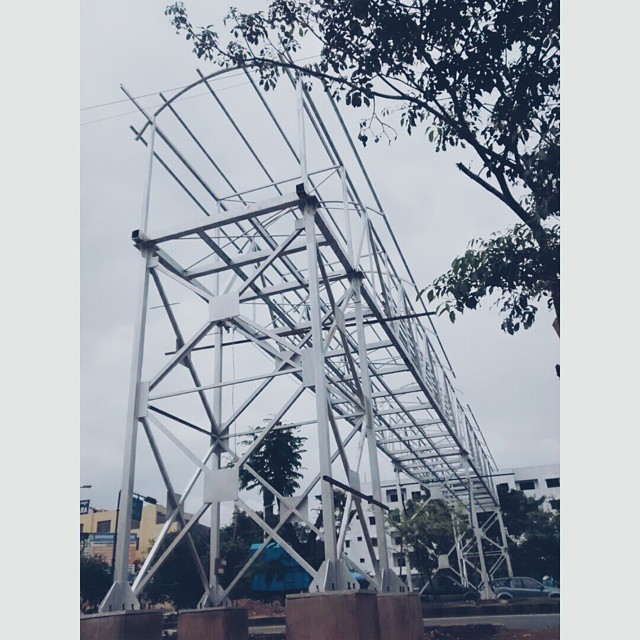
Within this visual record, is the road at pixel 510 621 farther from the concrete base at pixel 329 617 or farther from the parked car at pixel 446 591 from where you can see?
the parked car at pixel 446 591

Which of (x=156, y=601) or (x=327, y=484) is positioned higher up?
(x=327, y=484)

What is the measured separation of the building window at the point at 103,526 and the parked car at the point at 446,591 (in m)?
13.6

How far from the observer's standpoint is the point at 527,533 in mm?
19031

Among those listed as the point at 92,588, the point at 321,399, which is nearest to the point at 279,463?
the point at 92,588

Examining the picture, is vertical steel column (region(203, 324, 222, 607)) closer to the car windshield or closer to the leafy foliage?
the leafy foliage

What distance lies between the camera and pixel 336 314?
303 inches

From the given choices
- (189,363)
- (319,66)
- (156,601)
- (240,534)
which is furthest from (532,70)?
(240,534)

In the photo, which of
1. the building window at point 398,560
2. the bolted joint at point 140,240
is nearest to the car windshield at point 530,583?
the building window at point 398,560

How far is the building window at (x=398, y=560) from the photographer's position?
2217cm

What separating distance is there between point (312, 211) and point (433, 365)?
29.6 feet

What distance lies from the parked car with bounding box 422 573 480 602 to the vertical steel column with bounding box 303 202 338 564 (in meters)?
16.8

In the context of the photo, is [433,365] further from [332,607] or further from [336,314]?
[332,607]

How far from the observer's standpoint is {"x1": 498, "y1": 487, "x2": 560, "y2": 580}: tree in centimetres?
1507

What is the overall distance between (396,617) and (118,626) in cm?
316
